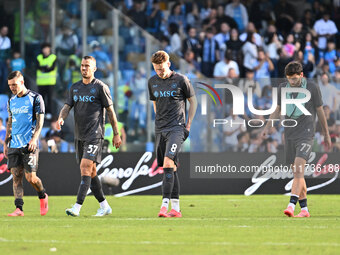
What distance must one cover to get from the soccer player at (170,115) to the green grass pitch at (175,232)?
1.94 ft

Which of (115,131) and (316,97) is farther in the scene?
(316,97)

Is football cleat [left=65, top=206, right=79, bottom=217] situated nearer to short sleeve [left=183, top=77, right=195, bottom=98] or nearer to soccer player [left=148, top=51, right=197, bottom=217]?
soccer player [left=148, top=51, right=197, bottom=217]

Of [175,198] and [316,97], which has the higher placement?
[316,97]

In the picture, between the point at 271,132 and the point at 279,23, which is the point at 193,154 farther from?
the point at 279,23

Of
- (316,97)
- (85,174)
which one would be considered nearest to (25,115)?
(85,174)

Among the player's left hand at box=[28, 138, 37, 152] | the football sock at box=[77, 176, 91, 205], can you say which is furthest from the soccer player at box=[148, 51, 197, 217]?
the player's left hand at box=[28, 138, 37, 152]

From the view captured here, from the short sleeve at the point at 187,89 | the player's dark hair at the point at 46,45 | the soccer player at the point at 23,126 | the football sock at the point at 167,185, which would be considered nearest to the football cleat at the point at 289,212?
the football sock at the point at 167,185

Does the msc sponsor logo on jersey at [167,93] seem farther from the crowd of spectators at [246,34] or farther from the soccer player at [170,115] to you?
the crowd of spectators at [246,34]

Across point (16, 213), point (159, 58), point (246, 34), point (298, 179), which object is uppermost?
point (246, 34)

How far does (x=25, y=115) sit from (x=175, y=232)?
366 cm

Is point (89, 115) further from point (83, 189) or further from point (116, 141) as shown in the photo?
point (83, 189)

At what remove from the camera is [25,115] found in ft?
39.8

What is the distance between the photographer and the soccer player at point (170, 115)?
459 inches

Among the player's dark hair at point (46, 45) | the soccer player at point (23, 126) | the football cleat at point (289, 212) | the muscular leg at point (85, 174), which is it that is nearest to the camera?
the muscular leg at point (85, 174)
